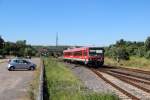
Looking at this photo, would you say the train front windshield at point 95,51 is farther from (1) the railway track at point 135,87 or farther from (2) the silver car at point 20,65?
(1) the railway track at point 135,87

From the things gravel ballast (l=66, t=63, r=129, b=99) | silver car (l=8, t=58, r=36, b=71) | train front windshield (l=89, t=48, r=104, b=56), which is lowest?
gravel ballast (l=66, t=63, r=129, b=99)

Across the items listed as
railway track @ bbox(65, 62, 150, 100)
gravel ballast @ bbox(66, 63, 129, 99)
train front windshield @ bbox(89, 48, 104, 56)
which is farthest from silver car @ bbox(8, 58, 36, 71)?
railway track @ bbox(65, 62, 150, 100)

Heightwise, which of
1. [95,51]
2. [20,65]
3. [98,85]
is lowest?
[98,85]

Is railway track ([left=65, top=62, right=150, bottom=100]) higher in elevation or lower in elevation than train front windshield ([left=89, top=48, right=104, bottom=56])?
lower

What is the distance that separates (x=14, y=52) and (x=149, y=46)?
11522 cm

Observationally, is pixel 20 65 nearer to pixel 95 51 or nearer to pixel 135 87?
pixel 95 51

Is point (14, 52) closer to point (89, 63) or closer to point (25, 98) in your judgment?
point (89, 63)

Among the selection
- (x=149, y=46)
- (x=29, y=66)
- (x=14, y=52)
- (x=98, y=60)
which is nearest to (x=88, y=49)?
(x=98, y=60)

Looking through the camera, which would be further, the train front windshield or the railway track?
the train front windshield

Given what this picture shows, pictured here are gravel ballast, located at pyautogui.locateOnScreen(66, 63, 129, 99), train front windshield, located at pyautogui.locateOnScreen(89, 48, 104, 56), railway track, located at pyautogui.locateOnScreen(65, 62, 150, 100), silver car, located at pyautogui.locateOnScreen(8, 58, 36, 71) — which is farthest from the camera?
train front windshield, located at pyautogui.locateOnScreen(89, 48, 104, 56)

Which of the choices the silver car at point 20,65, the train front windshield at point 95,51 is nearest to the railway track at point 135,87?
the silver car at point 20,65

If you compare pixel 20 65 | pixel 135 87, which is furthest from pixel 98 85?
pixel 20 65

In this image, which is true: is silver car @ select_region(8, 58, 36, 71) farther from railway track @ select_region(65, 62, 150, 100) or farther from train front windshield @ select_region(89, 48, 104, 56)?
railway track @ select_region(65, 62, 150, 100)

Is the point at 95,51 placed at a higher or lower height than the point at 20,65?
higher
